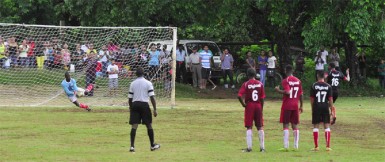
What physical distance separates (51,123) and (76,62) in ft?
22.6

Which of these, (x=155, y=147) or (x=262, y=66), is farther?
(x=262, y=66)

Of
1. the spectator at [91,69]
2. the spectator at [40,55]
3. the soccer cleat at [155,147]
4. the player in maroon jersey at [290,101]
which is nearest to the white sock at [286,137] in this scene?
the player in maroon jersey at [290,101]

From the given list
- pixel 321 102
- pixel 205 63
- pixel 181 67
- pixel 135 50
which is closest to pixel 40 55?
pixel 135 50

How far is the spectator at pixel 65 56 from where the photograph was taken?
29991 mm

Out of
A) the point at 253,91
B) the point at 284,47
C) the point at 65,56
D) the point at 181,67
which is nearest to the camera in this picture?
the point at 253,91

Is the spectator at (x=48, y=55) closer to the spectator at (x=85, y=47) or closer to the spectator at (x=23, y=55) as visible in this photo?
the spectator at (x=23, y=55)

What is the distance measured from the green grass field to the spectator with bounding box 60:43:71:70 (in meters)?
1.62

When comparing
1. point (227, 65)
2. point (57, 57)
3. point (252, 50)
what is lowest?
point (227, 65)

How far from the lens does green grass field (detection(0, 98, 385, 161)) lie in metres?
17.3

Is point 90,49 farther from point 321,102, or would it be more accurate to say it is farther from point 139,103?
point 321,102

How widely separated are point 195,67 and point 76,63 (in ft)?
25.2

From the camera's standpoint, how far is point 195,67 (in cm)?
3669

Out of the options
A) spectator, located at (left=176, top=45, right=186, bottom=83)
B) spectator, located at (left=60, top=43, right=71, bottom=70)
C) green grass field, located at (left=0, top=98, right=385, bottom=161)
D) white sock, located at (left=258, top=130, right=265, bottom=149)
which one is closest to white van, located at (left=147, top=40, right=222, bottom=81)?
spectator, located at (left=176, top=45, right=186, bottom=83)

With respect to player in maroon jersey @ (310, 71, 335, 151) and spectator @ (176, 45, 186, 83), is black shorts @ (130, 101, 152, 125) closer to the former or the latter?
player in maroon jersey @ (310, 71, 335, 151)
